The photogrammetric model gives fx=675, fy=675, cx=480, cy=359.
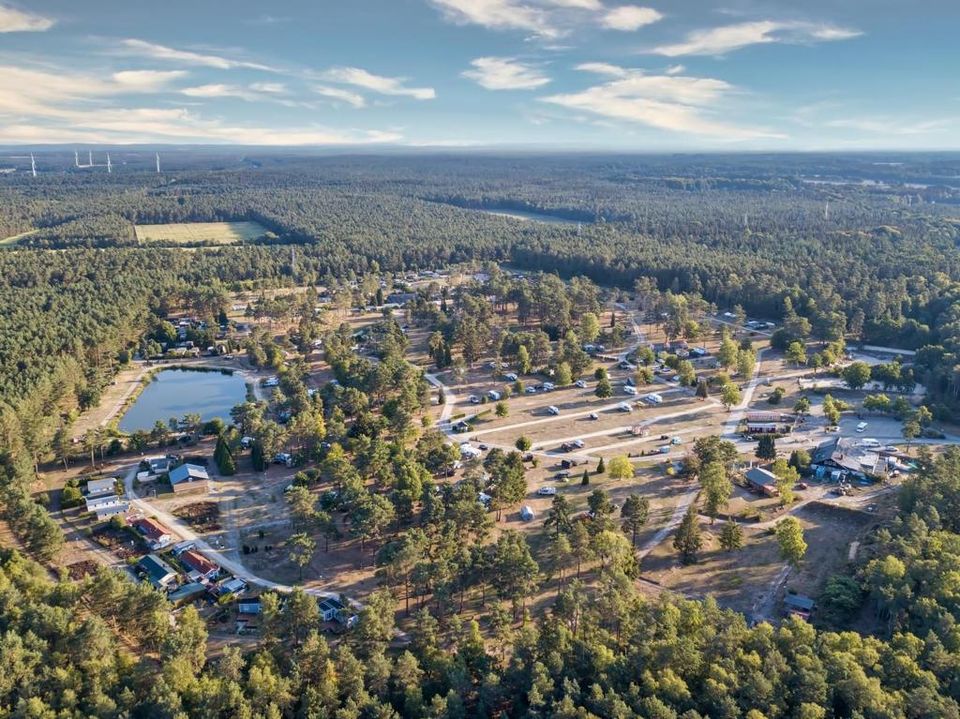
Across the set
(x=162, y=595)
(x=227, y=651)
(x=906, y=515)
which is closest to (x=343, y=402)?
(x=162, y=595)

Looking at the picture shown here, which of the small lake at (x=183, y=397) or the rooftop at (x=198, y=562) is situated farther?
the small lake at (x=183, y=397)

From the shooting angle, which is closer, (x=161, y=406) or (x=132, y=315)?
(x=161, y=406)

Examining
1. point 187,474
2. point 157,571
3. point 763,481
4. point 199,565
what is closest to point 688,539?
point 763,481

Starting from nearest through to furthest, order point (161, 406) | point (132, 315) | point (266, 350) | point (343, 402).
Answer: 1. point (343, 402)
2. point (161, 406)
3. point (266, 350)
4. point (132, 315)

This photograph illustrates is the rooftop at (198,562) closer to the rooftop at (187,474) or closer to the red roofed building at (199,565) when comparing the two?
the red roofed building at (199,565)

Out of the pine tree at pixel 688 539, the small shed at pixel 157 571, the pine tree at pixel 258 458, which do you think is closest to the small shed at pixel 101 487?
the pine tree at pixel 258 458

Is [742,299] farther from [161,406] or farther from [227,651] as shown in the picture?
[227,651]

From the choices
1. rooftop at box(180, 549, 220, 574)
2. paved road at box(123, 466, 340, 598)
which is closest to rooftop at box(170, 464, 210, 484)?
paved road at box(123, 466, 340, 598)
